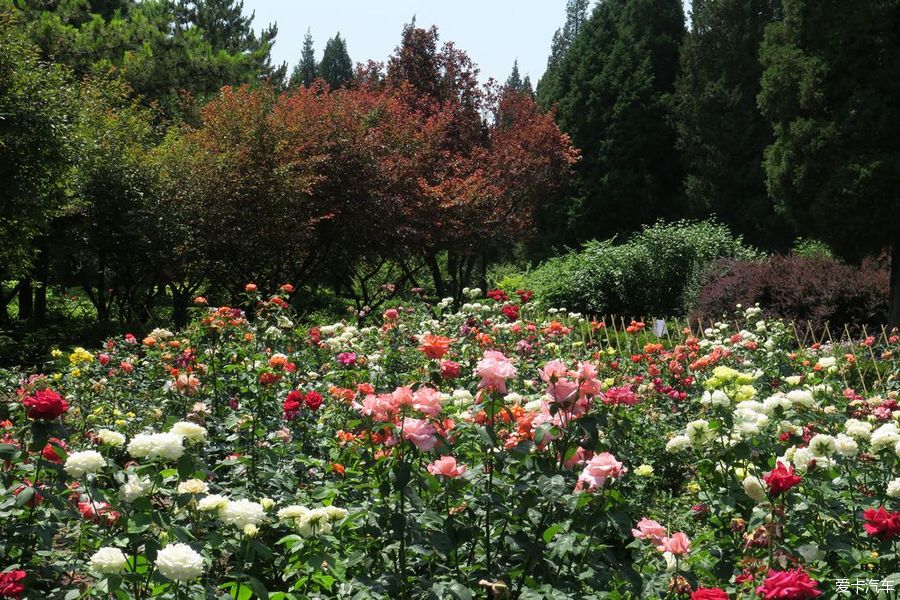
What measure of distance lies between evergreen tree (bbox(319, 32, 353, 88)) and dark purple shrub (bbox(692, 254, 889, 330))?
41.4m

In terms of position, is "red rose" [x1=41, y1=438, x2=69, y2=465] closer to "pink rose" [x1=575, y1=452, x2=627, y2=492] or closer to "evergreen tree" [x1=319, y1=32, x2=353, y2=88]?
"pink rose" [x1=575, y1=452, x2=627, y2=492]

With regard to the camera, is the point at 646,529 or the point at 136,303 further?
the point at 136,303

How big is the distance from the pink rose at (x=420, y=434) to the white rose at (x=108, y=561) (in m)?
0.75

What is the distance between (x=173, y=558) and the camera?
1.58m

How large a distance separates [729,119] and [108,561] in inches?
859

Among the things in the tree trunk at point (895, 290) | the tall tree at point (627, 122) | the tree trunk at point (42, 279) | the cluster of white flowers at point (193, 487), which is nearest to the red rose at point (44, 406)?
the cluster of white flowers at point (193, 487)

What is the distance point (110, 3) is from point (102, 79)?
9.04 m

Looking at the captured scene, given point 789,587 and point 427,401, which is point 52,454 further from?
point 789,587

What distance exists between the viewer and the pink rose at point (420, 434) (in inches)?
80.7

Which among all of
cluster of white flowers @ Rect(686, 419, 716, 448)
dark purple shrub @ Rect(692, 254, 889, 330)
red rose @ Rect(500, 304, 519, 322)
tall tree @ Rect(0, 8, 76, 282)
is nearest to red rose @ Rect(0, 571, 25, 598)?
cluster of white flowers @ Rect(686, 419, 716, 448)

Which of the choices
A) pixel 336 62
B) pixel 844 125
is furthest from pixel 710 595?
pixel 336 62

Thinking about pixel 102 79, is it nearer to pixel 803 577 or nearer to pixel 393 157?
pixel 393 157

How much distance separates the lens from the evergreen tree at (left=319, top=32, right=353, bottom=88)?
50344mm

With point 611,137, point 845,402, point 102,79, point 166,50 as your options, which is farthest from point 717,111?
point 845,402
